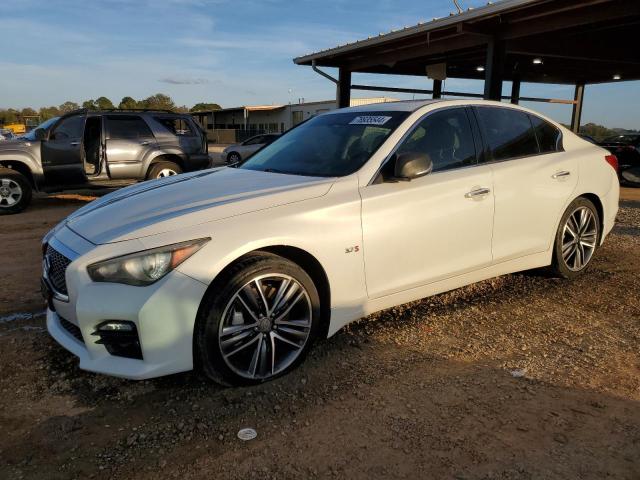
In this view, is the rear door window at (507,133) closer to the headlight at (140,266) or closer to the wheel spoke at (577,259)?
the wheel spoke at (577,259)

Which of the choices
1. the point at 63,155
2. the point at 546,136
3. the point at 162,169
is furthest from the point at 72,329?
the point at 162,169

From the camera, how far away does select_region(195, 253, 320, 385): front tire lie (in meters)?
2.74

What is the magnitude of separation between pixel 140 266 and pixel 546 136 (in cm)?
371

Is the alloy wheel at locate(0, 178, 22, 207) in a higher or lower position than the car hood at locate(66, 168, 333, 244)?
lower

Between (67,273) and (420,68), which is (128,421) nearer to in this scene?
(67,273)

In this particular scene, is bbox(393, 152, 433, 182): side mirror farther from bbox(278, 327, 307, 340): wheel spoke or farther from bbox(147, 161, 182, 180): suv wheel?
bbox(147, 161, 182, 180): suv wheel

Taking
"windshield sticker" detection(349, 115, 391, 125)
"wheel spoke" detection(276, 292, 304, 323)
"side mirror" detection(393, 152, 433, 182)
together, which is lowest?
"wheel spoke" detection(276, 292, 304, 323)

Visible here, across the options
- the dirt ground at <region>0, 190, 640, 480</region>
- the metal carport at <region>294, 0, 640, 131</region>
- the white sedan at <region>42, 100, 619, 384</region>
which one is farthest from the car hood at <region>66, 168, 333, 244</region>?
the metal carport at <region>294, 0, 640, 131</region>

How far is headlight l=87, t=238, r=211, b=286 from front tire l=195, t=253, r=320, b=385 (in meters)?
0.27

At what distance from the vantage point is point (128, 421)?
8.64 feet

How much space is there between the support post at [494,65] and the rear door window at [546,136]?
270 inches

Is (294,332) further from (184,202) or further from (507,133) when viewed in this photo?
(507,133)

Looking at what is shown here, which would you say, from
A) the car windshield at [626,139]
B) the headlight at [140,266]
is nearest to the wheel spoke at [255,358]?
the headlight at [140,266]

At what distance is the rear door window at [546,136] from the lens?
14.8 ft
